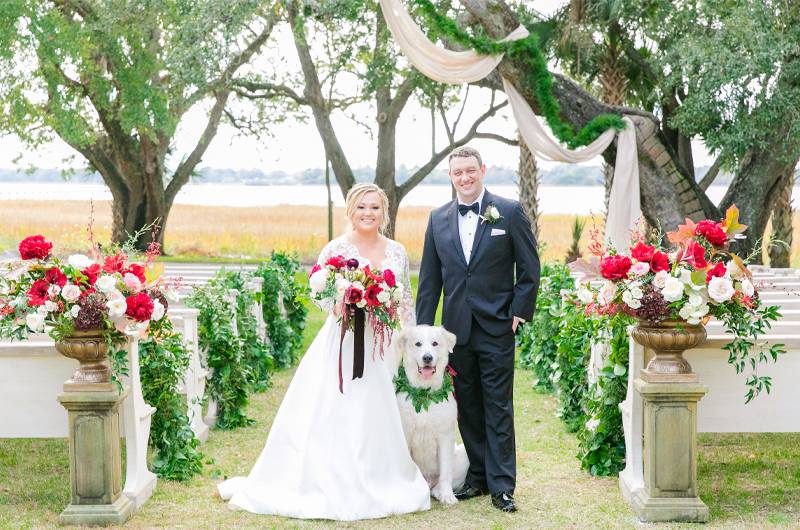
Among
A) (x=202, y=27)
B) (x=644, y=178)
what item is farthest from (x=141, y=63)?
(x=644, y=178)

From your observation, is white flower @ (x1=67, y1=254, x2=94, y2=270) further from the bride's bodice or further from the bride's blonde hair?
the bride's blonde hair

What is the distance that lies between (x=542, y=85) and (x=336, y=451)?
30.1 ft

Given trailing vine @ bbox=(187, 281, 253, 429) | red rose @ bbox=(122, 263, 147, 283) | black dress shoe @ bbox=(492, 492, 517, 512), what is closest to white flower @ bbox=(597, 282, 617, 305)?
black dress shoe @ bbox=(492, 492, 517, 512)

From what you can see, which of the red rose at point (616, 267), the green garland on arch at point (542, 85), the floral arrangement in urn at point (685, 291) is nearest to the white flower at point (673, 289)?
the floral arrangement in urn at point (685, 291)

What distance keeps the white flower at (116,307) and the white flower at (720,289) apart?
3.00 meters

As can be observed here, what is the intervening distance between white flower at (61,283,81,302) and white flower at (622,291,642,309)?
2799 millimetres

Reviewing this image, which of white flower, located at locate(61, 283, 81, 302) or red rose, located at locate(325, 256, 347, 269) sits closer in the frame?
white flower, located at locate(61, 283, 81, 302)

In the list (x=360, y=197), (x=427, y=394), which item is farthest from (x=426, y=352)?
(x=360, y=197)

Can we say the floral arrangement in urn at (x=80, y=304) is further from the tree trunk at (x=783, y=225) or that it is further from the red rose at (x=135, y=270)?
the tree trunk at (x=783, y=225)

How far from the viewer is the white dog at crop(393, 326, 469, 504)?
5.09 meters

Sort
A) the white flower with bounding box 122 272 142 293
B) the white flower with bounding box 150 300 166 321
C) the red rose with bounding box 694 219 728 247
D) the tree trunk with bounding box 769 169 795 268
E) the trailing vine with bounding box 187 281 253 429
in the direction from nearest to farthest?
the red rose with bounding box 694 219 728 247, the white flower with bounding box 122 272 142 293, the white flower with bounding box 150 300 166 321, the trailing vine with bounding box 187 281 253 429, the tree trunk with bounding box 769 169 795 268

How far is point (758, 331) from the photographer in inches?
192

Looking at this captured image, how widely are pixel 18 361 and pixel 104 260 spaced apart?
0.84 m

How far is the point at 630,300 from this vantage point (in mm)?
4711
